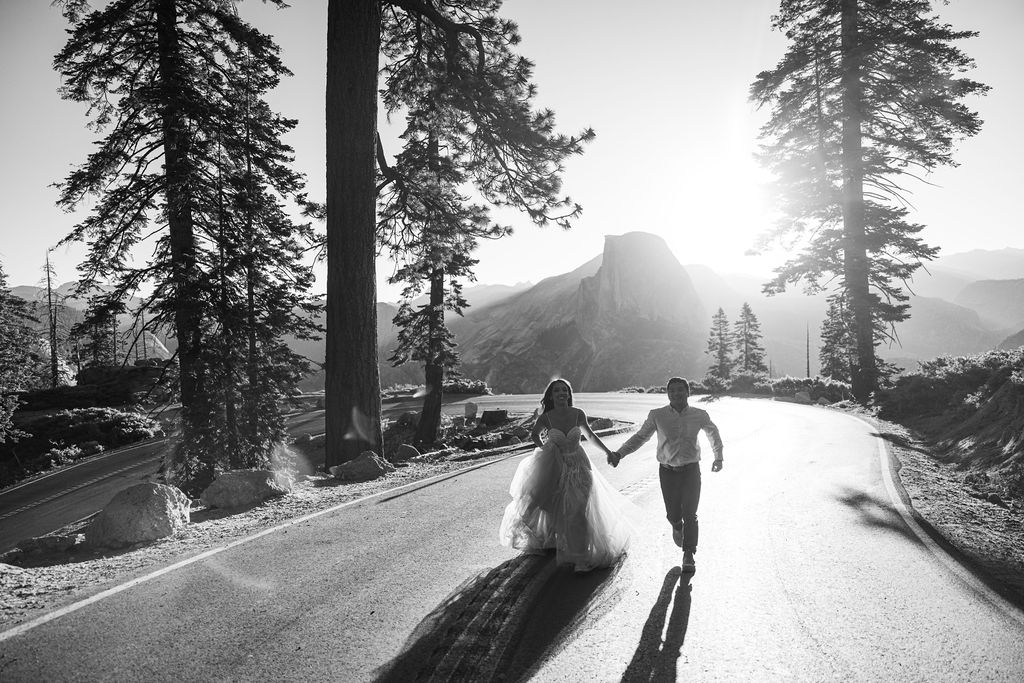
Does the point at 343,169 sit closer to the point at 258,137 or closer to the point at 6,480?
the point at 258,137

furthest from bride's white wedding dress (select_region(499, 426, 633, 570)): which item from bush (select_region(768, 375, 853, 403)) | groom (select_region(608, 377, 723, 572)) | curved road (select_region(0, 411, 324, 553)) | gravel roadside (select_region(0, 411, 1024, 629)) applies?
bush (select_region(768, 375, 853, 403))

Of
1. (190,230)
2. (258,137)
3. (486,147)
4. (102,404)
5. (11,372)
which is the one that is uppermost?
(258,137)

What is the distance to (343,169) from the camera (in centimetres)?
1029

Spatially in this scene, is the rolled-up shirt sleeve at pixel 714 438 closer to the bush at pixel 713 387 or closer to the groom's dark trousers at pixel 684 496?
the groom's dark trousers at pixel 684 496

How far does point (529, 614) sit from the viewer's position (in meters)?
4.16

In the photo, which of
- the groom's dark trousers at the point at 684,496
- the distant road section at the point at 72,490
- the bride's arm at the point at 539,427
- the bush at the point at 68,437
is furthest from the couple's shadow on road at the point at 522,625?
the bush at the point at 68,437

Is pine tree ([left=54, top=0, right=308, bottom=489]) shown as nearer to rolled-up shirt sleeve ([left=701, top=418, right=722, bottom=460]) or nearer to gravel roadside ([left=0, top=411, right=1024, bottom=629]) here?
gravel roadside ([left=0, top=411, right=1024, bottom=629])

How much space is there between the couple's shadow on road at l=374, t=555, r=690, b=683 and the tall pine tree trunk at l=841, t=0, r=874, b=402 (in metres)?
22.0

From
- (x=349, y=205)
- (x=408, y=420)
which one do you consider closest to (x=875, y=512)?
(x=349, y=205)

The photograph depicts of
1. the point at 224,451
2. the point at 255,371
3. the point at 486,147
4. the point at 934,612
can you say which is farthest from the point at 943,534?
the point at 255,371

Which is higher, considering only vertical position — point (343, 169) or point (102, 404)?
point (343, 169)

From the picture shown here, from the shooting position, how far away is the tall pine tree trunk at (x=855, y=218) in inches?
874

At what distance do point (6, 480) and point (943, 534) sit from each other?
31465 mm

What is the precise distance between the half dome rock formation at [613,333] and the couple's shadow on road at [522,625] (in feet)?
331
